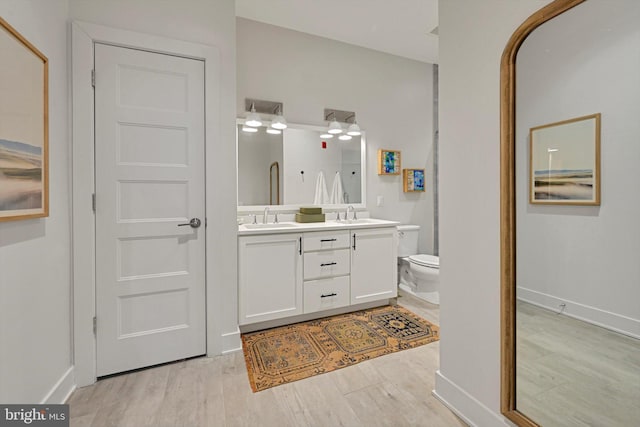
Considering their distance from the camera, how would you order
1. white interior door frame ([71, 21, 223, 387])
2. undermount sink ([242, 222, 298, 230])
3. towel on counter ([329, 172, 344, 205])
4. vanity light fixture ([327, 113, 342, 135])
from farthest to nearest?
towel on counter ([329, 172, 344, 205]), vanity light fixture ([327, 113, 342, 135]), undermount sink ([242, 222, 298, 230]), white interior door frame ([71, 21, 223, 387])

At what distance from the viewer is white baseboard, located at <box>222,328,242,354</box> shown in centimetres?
207

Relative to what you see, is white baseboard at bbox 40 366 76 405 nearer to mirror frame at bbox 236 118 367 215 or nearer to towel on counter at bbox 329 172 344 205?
mirror frame at bbox 236 118 367 215

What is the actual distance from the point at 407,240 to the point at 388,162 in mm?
944

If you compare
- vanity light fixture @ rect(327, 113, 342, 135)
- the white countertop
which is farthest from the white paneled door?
vanity light fixture @ rect(327, 113, 342, 135)

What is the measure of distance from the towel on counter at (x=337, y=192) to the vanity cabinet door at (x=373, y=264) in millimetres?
611

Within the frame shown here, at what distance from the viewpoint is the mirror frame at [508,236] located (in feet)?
3.98

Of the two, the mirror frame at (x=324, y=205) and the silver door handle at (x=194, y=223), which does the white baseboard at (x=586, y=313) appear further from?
the mirror frame at (x=324, y=205)

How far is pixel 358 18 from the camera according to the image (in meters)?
2.76

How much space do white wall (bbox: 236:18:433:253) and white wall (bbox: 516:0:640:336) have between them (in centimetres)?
221

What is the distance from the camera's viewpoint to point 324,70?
A: 3.14 metres

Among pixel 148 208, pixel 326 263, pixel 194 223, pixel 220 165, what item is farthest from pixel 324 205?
pixel 148 208

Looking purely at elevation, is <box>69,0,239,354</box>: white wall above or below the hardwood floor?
above

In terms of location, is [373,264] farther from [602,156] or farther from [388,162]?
[602,156]

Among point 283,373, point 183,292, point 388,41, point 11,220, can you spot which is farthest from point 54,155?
point 388,41
